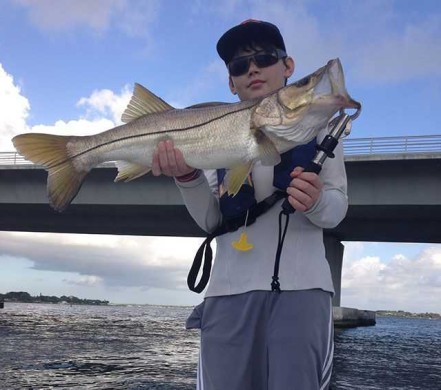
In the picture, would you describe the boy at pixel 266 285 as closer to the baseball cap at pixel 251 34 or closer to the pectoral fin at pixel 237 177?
the baseball cap at pixel 251 34

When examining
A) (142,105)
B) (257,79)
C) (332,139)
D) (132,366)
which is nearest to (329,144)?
(332,139)

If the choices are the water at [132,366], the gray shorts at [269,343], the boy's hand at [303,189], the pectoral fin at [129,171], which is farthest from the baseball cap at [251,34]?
the water at [132,366]

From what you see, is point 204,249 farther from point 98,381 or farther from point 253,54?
point 98,381

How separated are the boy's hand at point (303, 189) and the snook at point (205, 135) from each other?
22cm

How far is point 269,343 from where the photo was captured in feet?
9.34

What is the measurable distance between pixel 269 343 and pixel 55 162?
189cm

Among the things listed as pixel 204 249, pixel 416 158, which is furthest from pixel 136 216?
pixel 204 249

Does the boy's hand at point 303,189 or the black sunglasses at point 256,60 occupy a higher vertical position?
the black sunglasses at point 256,60

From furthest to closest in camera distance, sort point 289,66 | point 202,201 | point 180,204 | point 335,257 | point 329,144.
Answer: point 335,257 → point 180,204 → point 289,66 → point 202,201 → point 329,144

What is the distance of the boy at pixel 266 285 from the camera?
2.75 meters

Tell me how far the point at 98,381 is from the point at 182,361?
4.48 meters

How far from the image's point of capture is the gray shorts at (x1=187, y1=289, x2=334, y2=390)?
2732 millimetres

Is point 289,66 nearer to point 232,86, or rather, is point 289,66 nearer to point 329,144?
point 232,86

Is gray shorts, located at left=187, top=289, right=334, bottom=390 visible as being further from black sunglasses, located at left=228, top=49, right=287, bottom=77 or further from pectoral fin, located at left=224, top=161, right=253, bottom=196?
black sunglasses, located at left=228, top=49, right=287, bottom=77
